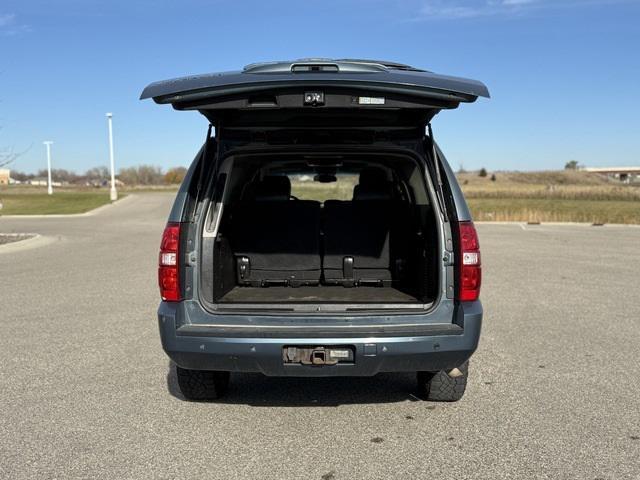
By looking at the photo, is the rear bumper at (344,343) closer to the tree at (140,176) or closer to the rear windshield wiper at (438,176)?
the rear windshield wiper at (438,176)

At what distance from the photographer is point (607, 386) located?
505cm

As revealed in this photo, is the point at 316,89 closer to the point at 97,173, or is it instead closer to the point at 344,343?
the point at 344,343

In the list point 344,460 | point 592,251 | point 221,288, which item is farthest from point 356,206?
point 592,251

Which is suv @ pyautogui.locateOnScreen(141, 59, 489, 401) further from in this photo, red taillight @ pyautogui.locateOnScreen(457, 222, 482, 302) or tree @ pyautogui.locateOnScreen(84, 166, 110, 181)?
tree @ pyautogui.locateOnScreen(84, 166, 110, 181)

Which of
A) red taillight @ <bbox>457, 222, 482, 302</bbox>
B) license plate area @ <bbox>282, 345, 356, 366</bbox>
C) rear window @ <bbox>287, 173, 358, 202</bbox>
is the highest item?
rear window @ <bbox>287, 173, 358, 202</bbox>

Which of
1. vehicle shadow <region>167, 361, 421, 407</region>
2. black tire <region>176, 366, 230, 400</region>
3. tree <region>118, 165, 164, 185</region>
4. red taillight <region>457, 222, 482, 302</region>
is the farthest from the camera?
tree <region>118, 165, 164, 185</region>

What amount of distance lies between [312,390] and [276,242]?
3.86 ft

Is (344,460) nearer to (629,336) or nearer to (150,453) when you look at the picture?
(150,453)

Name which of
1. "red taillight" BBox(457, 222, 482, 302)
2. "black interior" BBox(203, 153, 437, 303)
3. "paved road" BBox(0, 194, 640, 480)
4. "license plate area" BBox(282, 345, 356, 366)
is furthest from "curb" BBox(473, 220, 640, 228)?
"license plate area" BBox(282, 345, 356, 366)

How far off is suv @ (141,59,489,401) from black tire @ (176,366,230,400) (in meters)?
0.01

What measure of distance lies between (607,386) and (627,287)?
5.38 m

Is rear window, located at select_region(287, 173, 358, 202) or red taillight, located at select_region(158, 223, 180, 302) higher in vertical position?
rear window, located at select_region(287, 173, 358, 202)

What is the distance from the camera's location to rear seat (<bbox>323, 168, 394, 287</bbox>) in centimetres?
524

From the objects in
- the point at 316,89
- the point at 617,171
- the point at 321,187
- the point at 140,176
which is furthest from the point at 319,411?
the point at 617,171
